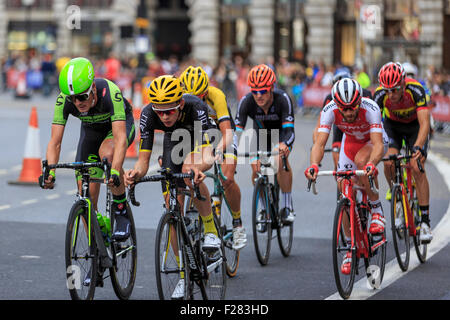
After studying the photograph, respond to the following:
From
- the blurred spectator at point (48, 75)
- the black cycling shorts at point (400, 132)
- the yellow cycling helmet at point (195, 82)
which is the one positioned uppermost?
the blurred spectator at point (48, 75)

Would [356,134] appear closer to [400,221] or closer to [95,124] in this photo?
[400,221]

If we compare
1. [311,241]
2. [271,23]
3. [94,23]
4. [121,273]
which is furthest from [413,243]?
[94,23]

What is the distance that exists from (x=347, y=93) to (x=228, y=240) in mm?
1853

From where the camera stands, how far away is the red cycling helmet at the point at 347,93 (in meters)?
8.66

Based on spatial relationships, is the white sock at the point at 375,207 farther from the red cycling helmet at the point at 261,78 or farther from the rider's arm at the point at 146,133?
the rider's arm at the point at 146,133

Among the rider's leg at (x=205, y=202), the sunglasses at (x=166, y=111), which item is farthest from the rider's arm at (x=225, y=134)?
the sunglasses at (x=166, y=111)

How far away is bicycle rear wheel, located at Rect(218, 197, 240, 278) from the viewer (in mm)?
9363

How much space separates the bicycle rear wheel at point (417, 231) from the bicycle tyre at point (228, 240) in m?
1.77

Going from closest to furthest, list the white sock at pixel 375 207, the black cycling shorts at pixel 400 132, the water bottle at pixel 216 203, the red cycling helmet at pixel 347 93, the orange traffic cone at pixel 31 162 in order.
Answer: the red cycling helmet at pixel 347 93 < the white sock at pixel 375 207 < the water bottle at pixel 216 203 < the black cycling shorts at pixel 400 132 < the orange traffic cone at pixel 31 162

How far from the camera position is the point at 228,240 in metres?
9.57

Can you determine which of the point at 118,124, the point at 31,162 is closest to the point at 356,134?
the point at 118,124

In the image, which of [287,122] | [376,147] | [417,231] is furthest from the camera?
[287,122]

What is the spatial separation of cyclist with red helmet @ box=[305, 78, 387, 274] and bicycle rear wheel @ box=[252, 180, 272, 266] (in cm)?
99

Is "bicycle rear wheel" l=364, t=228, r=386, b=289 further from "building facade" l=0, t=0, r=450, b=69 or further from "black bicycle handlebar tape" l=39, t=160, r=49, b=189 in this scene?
"building facade" l=0, t=0, r=450, b=69
